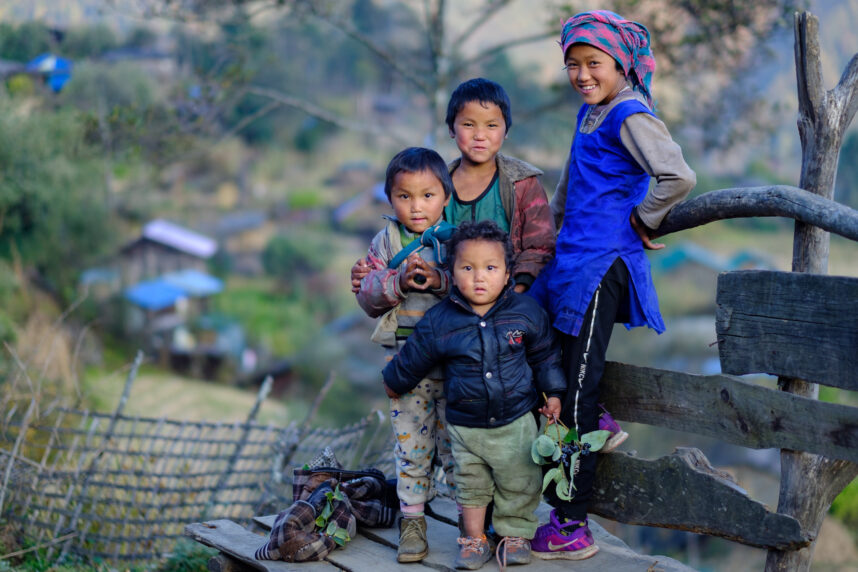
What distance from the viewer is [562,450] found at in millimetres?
2773

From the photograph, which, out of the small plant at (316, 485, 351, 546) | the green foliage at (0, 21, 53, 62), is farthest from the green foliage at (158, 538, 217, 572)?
the green foliage at (0, 21, 53, 62)

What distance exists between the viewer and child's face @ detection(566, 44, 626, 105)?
2.79 meters

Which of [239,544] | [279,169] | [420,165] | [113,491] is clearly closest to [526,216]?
[420,165]

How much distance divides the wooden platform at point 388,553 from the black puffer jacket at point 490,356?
53 cm

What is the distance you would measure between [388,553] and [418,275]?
1.02 metres

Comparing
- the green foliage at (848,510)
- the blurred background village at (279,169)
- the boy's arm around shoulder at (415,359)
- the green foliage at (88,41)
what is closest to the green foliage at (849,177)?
the blurred background village at (279,169)

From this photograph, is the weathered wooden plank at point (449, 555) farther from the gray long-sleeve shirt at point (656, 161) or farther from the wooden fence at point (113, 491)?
the wooden fence at point (113, 491)

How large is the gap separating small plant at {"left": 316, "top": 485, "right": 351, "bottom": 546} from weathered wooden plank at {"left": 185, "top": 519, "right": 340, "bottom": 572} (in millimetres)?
104

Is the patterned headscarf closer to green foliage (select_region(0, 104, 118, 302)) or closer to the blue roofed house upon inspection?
green foliage (select_region(0, 104, 118, 302))

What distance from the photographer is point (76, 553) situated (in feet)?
16.9

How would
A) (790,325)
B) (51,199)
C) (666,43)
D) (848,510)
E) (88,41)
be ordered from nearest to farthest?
(790,325) < (666,43) < (848,510) < (51,199) < (88,41)

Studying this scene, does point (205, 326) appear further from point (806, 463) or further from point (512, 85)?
point (806, 463)

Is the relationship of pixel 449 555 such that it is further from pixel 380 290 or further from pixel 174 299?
pixel 174 299

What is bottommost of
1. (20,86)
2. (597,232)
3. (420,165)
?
(597,232)
